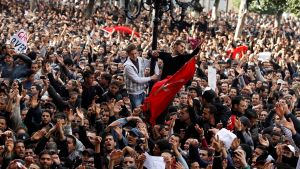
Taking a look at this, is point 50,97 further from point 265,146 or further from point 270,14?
point 270,14

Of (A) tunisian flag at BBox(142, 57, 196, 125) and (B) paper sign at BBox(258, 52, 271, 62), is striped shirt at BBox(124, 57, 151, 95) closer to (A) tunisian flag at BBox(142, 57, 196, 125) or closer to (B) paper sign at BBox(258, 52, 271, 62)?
(A) tunisian flag at BBox(142, 57, 196, 125)

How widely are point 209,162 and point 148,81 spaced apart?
280cm

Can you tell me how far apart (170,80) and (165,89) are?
15 centimetres

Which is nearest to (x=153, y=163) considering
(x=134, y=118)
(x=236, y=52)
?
(x=134, y=118)

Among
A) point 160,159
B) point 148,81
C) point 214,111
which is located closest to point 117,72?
point 148,81

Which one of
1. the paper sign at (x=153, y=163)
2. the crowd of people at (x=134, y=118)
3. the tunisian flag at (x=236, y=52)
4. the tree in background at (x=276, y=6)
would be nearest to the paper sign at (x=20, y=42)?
the crowd of people at (x=134, y=118)

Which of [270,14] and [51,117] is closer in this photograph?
[51,117]

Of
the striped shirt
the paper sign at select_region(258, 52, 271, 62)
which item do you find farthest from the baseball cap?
the paper sign at select_region(258, 52, 271, 62)

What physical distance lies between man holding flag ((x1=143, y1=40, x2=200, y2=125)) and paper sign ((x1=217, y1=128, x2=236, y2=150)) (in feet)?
6.67

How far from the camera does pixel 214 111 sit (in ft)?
36.7

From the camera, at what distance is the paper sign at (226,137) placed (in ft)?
31.3

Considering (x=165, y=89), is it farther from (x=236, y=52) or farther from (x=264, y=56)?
(x=236, y=52)

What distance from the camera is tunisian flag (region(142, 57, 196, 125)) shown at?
11664mm

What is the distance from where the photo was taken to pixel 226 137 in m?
9.62
